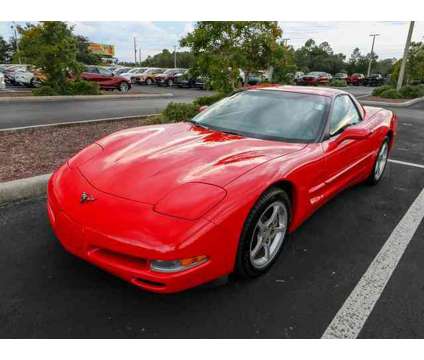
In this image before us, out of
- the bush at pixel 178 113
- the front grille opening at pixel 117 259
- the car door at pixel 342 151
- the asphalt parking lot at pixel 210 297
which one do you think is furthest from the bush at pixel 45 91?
the front grille opening at pixel 117 259

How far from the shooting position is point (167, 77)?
27953 millimetres

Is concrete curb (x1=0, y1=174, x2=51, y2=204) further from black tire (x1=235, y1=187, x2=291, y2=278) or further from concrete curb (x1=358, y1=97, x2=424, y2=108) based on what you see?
concrete curb (x1=358, y1=97, x2=424, y2=108)

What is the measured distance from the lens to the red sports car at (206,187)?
2.03m

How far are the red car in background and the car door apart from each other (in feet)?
60.8

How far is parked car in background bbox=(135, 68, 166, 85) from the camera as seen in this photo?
29.3 metres

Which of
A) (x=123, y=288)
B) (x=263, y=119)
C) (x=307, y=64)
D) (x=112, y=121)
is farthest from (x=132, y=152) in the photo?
(x=307, y=64)

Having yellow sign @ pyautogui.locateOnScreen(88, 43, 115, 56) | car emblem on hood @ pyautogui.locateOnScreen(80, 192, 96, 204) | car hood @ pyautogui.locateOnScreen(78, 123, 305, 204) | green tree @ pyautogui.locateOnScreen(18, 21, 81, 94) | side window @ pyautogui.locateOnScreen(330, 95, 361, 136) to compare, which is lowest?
car emblem on hood @ pyautogui.locateOnScreen(80, 192, 96, 204)

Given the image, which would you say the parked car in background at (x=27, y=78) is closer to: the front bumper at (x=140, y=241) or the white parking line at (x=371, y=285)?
the front bumper at (x=140, y=241)

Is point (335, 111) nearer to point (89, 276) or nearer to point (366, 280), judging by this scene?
point (366, 280)

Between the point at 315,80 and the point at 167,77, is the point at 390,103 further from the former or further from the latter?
the point at 167,77

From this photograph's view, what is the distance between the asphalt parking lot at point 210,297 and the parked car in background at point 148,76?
27.7m

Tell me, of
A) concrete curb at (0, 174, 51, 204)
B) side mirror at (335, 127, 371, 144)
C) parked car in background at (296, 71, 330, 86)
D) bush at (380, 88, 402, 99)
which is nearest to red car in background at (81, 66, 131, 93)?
bush at (380, 88, 402, 99)

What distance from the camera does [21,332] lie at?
78.5 inches

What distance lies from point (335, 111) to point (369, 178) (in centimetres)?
140
